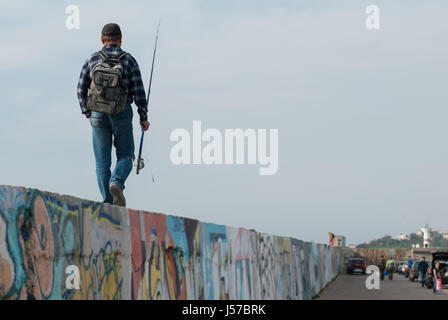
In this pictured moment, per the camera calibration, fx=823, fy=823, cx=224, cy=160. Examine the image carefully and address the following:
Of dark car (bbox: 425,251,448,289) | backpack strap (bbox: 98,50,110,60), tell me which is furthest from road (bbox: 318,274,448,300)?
backpack strap (bbox: 98,50,110,60)

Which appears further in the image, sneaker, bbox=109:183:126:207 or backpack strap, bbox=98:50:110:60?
backpack strap, bbox=98:50:110:60

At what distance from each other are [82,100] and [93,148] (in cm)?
49

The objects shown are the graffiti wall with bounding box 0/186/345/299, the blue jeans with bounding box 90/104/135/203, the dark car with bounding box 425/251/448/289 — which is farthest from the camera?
the dark car with bounding box 425/251/448/289

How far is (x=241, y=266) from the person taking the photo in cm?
1338

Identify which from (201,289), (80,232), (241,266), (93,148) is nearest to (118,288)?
(80,232)

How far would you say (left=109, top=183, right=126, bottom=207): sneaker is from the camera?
7.75 metres

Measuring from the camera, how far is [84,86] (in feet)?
26.8

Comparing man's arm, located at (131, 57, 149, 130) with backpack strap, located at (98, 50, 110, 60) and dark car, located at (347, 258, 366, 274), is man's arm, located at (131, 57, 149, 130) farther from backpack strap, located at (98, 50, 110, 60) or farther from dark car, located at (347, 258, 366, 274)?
dark car, located at (347, 258, 366, 274)

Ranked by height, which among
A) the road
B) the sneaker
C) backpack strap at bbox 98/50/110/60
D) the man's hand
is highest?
backpack strap at bbox 98/50/110/60

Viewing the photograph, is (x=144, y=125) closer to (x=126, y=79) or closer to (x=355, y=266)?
(x=126, y=79)

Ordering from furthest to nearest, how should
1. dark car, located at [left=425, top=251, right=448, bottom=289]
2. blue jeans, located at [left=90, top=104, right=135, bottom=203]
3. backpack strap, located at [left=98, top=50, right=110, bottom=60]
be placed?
1. dark car, located at [left=425, top=251, right=448, bottom=289]
2. blue jeans, located at [left=90, top=104, right=135, bottom=203]
3. backpack strap, located at [left=98, top=50, right=110, bottom=60]

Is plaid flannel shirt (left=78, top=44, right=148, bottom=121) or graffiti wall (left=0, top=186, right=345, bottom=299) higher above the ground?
plaid flannel shirt (left=78, top=44, right=148, bottom=121)

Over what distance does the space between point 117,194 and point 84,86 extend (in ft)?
3.92

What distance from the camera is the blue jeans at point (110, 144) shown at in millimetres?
8023
